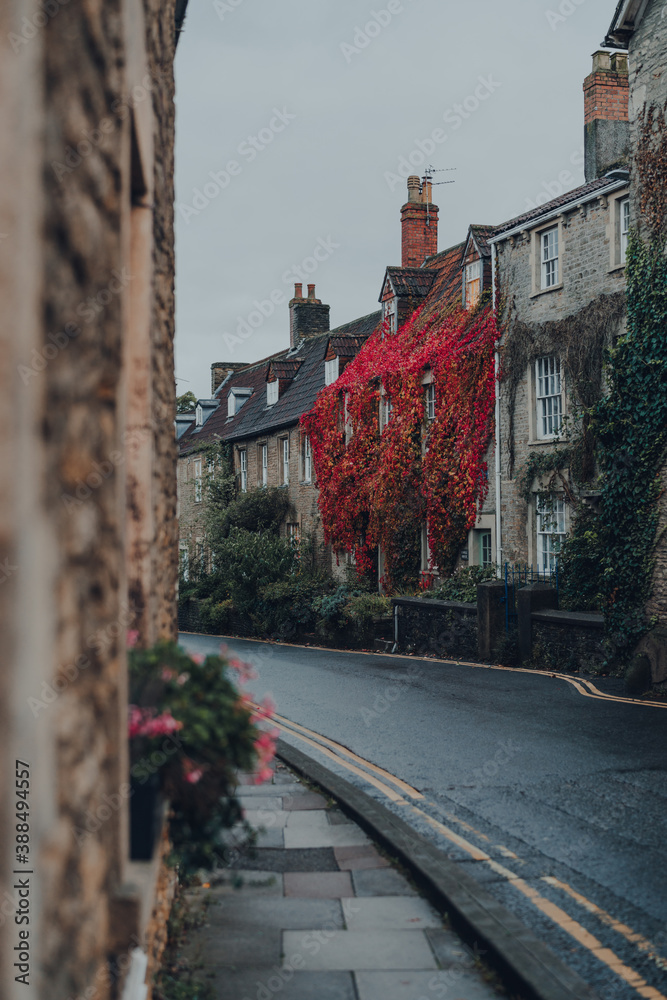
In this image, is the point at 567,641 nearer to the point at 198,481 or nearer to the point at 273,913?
the point at 273,913

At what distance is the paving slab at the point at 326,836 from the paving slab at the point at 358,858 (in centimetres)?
10

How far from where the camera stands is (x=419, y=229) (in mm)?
31516

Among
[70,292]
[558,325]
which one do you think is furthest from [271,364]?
[70,292]

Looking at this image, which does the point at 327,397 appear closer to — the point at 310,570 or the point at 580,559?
the point at 310,570

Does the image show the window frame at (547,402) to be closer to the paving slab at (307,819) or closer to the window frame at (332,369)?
the window frame at (332,369)

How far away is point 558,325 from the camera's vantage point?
1956 cm

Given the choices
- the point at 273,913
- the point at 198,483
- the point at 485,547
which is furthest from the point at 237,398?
the point at 273,913

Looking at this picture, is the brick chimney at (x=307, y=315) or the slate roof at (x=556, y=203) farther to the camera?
the brick chimney at (x=307, y=315)

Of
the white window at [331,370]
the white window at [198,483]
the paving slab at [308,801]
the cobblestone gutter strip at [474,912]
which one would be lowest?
the paving slab at [308,801]

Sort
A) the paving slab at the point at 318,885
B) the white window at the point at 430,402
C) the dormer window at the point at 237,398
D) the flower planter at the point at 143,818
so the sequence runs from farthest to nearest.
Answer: the dormer window at the point at 237,398, the white window at the point at 430,402, the paving slab at the point at 318,885, the flower planter at the point at 143,818

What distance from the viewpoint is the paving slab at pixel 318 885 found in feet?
17.7

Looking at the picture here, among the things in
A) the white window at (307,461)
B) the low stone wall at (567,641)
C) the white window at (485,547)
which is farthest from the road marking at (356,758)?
the white window at (307,461)

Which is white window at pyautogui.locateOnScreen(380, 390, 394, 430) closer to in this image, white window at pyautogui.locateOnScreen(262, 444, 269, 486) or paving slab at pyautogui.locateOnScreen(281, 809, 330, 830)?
white window at pyautogui.locateOnScreen(262, 444, 269, 486)

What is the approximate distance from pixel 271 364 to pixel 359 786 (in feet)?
96.4
